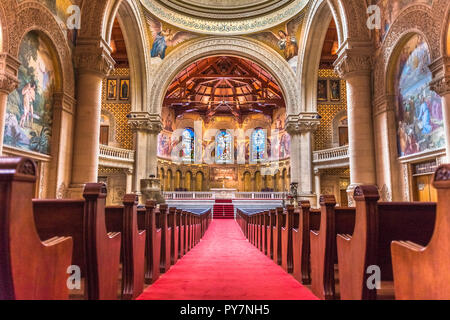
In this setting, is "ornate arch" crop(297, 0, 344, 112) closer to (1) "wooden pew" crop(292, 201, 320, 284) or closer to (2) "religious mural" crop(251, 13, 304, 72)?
(2) "religious mural" crop(251, 13, 304, 72)

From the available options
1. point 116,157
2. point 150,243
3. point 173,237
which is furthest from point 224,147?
point 150,243

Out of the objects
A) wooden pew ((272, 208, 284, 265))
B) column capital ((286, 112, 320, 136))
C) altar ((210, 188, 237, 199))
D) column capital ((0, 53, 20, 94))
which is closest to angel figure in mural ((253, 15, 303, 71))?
column capital ((286, 112, 320, 136))

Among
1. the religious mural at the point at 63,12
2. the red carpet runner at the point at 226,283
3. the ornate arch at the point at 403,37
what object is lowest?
the red carpet runner at the point at 226,283

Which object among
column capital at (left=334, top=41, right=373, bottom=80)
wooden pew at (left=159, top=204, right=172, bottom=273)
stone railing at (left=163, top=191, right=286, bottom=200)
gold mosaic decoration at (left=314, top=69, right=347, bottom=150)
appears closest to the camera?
wooden pew at (left=159, top=204, right=172, bottom=273)

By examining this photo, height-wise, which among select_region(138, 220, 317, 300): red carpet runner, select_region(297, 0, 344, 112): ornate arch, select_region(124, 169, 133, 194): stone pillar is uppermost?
select_region(297, 0, 344, 112): ornate arch

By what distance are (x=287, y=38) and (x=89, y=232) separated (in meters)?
18.0

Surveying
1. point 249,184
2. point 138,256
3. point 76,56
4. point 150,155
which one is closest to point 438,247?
point 138,256

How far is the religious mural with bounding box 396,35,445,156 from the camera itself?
7168mm

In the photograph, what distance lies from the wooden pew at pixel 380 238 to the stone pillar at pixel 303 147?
15.0m

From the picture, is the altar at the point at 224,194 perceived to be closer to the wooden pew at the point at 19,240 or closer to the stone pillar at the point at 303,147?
the stone pillar at the point at 303,147

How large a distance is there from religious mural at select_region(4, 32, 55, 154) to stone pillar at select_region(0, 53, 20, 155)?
48 centimetres

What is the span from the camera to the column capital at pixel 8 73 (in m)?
6.20

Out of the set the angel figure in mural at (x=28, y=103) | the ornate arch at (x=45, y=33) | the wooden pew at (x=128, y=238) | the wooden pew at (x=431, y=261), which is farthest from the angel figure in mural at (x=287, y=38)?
the wooden pew at (x=431, y=261)

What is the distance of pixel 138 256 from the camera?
292cm
